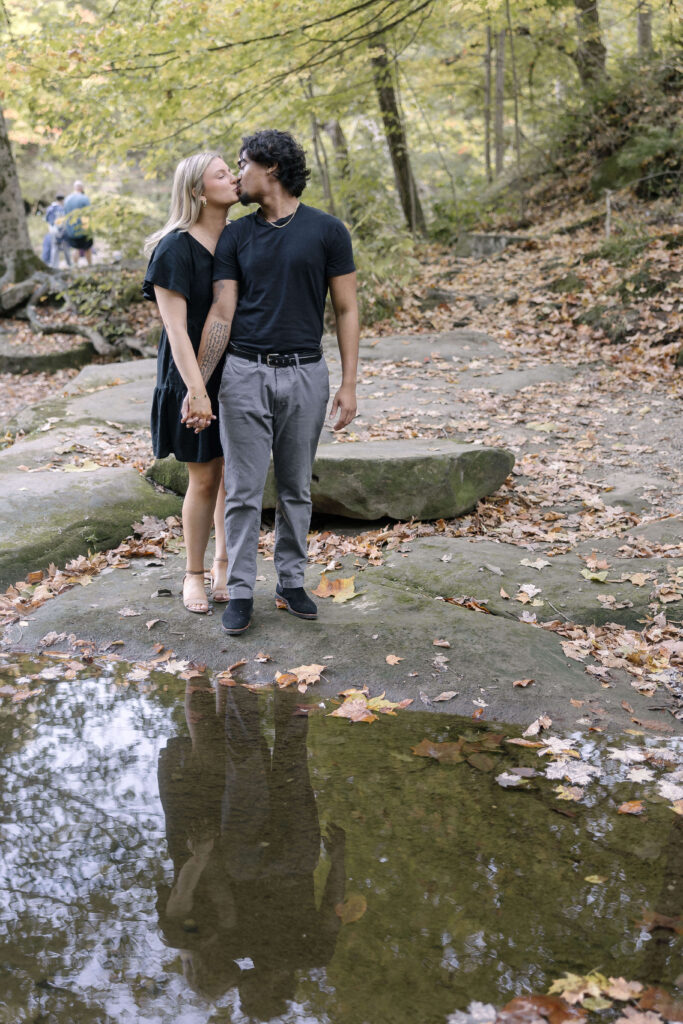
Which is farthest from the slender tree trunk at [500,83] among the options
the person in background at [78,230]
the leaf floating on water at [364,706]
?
the leaf floating on water at [364,706]

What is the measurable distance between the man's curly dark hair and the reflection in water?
231cm

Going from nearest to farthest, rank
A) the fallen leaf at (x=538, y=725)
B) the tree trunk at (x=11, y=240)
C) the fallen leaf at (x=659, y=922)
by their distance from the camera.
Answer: the fallen leaf at (x=659, y=922) → the fallen leaf at (x=538, y=725) → the tree trunk at (x=11, y=240)

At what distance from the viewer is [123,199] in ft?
45.0

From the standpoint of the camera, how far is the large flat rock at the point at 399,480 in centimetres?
561

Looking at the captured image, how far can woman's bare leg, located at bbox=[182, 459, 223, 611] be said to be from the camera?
4.30 metres

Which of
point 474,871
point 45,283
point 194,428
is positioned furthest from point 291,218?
point 45,283

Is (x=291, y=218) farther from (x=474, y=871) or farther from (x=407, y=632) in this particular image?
(x=474, y=871)

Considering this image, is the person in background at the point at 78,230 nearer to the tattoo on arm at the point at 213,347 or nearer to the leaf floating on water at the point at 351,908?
the tattoo on arm at the point at 213,347

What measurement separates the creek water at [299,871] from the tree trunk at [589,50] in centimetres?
1651

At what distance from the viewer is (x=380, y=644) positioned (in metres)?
4.07

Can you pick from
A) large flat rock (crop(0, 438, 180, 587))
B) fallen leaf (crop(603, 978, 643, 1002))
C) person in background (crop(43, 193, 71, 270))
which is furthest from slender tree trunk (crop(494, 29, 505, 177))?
fallen leaf (crop(603, 978, 643, 1002))

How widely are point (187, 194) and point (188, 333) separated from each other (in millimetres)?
621

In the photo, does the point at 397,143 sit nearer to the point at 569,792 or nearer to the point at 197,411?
the point at 197,411

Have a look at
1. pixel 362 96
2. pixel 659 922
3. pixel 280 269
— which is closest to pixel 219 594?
pixel 280 269
